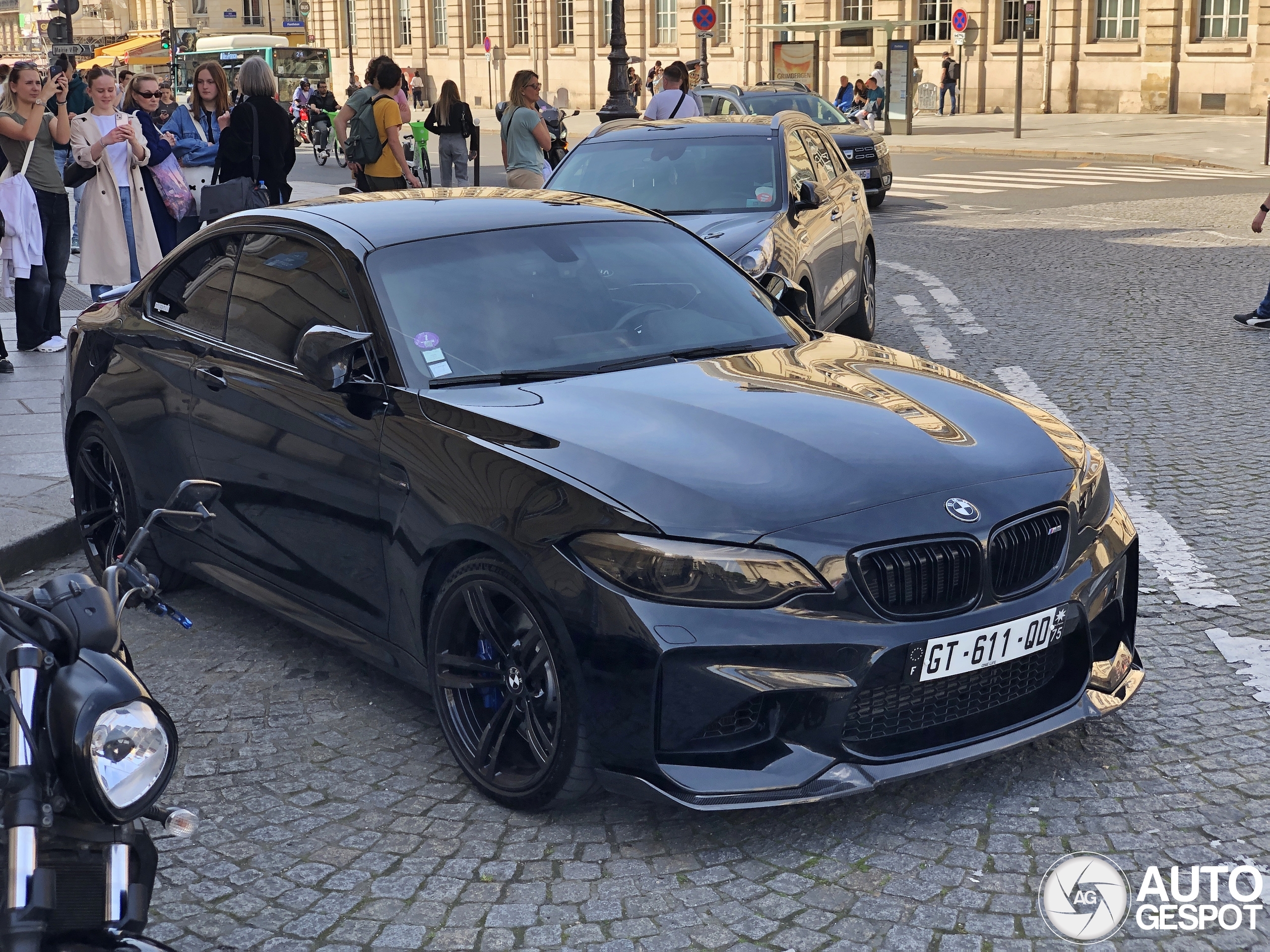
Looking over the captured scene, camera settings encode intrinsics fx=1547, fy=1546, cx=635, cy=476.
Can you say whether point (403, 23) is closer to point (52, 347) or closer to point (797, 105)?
point (797, 105)

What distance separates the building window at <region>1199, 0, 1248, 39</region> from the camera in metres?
36.4

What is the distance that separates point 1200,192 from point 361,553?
19.1 metres

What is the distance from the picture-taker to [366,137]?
12.5 m

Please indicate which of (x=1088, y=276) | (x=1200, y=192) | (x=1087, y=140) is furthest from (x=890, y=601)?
(x=1087, y=140)

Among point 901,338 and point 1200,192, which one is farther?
point 1200,192

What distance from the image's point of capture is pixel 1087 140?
31.4 m

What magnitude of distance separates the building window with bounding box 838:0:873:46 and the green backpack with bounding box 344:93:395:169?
3374 centimetres

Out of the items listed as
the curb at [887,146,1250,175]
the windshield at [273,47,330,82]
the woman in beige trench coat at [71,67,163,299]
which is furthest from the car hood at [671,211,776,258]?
the windshield at [273,47,330,82]

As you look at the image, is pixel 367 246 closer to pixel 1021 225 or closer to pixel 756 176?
pixel 756 176

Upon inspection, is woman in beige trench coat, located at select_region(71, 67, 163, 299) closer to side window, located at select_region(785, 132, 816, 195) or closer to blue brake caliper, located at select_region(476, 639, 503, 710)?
side window, located at select_region(785, 132, 816, 195)

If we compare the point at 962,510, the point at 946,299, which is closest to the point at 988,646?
the point at 962,510

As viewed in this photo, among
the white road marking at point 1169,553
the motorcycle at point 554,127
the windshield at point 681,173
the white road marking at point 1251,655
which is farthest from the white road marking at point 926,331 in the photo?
the motorcycle at point 554,127

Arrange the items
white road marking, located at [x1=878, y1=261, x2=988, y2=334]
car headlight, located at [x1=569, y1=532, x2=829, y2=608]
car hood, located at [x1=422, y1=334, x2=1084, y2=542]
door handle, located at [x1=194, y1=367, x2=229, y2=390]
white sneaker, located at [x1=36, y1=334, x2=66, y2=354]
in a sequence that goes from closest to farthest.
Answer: car headlight, located at [x1=569, y1=532, x2=829, y2=608]
car hood, located at [x1=422, y1=334, x2=1084, y2=542]
door handle, located at [x1=194, y1=367, x2=229, y2=390]
white sneaker, located at [x1=36, y1=334, x2=66, y2=354]
white road marking, located at [x1=878, y1=261, x2=988, y2=334]

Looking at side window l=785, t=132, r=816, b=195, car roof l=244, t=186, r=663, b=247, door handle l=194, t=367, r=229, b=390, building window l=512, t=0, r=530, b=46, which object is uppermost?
building window l=512, t=0, r=530, b=46
